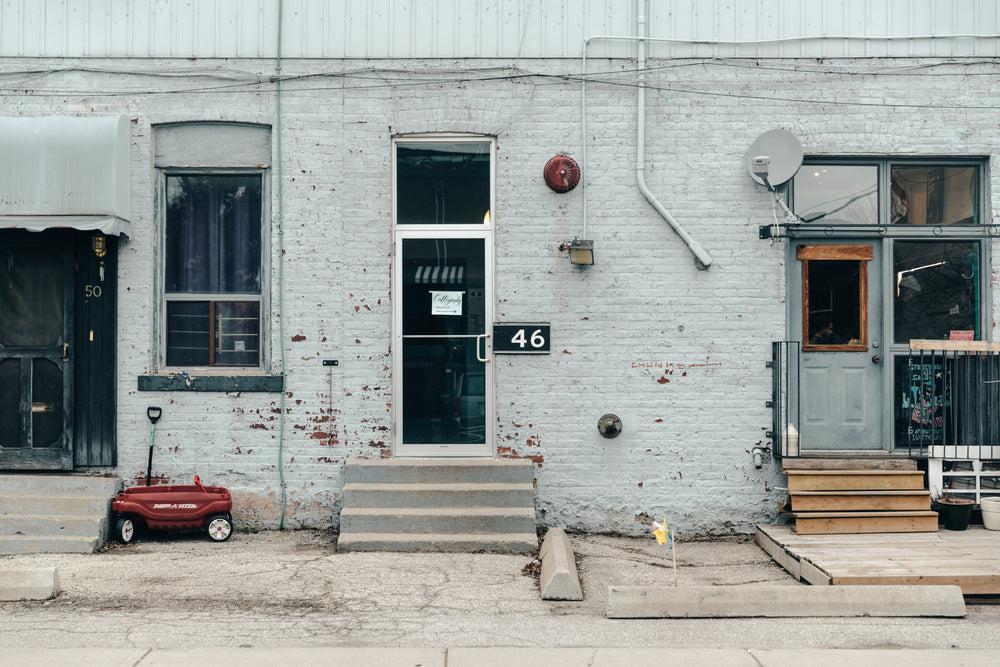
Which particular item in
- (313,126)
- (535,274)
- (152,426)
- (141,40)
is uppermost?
(141,40)

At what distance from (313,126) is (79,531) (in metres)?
3.97

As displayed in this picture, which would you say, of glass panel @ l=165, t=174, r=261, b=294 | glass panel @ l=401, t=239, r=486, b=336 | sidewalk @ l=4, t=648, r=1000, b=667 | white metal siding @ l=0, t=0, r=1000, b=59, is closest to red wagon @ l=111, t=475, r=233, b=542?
glass panel @ l=165, t=174, r=261, b=294

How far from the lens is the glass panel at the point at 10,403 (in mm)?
8062

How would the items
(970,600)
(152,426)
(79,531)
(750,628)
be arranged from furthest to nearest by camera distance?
(152,426) < (79,531) < (970,600) < (750,628)

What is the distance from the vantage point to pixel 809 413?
824 centimetres

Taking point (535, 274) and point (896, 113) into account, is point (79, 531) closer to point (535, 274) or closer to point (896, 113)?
point (535, 274)

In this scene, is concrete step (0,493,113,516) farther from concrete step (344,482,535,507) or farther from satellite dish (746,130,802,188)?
satellite dish (746,130,802,188)

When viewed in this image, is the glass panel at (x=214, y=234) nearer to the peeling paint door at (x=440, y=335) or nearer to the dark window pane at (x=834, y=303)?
the peeling paint door at (x=440, y=335)

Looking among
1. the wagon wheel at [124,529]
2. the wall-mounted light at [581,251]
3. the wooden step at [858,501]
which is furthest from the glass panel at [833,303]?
the wagon wheel at [124,529]

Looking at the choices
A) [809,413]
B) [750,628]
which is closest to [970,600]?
[750,628]

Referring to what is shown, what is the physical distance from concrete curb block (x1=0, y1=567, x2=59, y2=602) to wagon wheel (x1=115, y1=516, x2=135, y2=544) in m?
1.46

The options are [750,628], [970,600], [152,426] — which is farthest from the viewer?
[152,426]

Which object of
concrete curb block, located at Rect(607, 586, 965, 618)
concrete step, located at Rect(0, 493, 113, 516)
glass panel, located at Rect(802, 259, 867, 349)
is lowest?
concrete curb block, located at Rect(607, 586, 965, 618)

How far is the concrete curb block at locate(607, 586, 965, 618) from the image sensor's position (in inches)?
224
